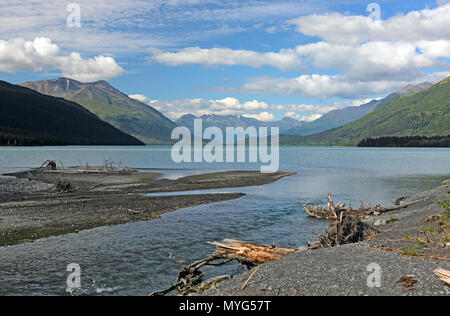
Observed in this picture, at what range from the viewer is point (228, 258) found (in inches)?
701

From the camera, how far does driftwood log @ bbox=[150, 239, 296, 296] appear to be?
51.0ft

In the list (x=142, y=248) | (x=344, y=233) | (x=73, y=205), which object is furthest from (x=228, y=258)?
(x=73, y=205)

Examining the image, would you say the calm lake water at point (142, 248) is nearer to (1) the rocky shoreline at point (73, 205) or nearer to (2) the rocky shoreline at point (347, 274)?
(1) the rocky shoreline at point (73, 205)

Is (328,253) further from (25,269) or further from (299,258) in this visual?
(25,269)

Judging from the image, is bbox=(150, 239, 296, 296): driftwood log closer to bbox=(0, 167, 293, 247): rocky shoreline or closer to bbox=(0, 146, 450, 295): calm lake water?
bbox=(0, 146, 450, 295): calm lake water

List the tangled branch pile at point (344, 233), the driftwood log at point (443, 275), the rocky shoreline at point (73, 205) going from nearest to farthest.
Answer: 1. the driftwood log at point (443, 275)
2. the tangled branch pile at point (344, 233)
3. the rocky shoreline at point (73, 205)

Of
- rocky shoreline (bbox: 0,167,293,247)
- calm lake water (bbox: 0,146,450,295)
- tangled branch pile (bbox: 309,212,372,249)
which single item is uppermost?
tangled branch pile (bbox: 309,212,372,249)

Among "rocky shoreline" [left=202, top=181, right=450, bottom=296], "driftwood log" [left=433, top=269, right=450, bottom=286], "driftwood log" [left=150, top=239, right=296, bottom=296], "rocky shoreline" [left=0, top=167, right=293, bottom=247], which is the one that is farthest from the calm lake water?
"driftwood log" [left=433, top=269, right=450, bottom=286]

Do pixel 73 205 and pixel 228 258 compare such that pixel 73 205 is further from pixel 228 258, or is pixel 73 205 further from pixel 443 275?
pixel 443 275

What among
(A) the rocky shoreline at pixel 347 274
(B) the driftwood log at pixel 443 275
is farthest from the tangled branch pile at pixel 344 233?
(B) the driftwood log at pixel 443 275

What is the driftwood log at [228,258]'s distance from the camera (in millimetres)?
15531
